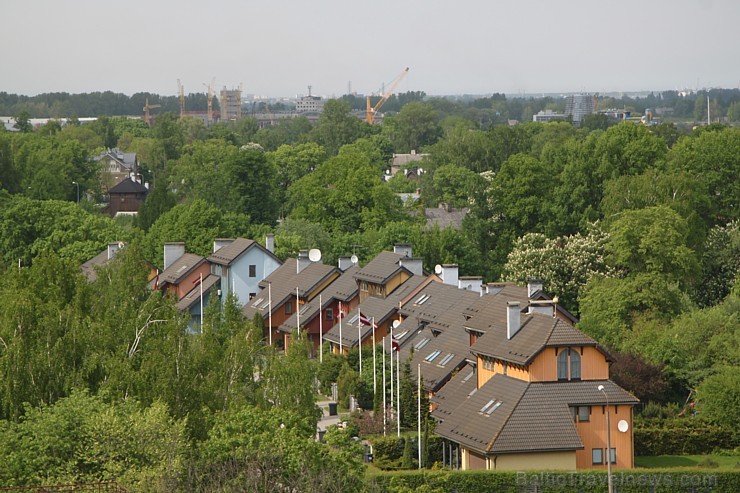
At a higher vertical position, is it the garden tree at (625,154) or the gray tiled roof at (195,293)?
the garden tree at (625,154)

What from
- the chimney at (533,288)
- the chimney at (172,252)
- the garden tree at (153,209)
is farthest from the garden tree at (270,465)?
the garden tree at (153,209)

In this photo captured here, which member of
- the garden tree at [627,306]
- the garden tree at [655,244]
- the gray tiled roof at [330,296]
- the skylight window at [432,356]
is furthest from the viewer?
the garden tree at [655,244]

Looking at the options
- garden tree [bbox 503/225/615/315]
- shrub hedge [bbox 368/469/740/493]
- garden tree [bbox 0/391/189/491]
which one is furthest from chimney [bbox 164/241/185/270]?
garden tree [bbox 0/391/189/491]

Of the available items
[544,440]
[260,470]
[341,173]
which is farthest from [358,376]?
[341,173]

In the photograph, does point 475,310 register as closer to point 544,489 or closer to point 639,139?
point 544,489

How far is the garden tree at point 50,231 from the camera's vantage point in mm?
97375

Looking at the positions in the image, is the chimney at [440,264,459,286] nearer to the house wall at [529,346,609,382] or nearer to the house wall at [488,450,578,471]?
the house wall at [529,346,609,382]

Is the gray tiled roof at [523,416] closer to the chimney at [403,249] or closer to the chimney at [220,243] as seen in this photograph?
the chimney at [403,249]

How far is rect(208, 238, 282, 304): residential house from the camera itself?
81.1 metres

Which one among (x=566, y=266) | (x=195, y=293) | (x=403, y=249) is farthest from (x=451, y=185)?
(x=403, y=249)

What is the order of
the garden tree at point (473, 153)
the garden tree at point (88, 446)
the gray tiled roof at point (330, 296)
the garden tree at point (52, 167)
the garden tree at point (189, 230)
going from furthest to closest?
the garden tree at point (473, 153)
the garden tree at point (52, 167)
the garden tree at point (189, 230)
the gray tiled roof at point (330, 296)
the garden tree at point (88, 446)

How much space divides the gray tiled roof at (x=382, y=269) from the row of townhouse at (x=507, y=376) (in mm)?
2763

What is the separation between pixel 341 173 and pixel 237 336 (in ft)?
191

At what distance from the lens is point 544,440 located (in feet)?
150
